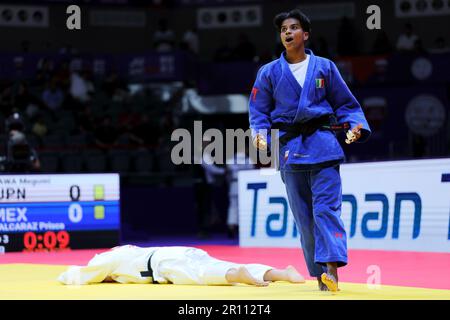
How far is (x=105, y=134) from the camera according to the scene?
1919cm

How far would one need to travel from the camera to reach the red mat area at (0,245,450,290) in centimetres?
728

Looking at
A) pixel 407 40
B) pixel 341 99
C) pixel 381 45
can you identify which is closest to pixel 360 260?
pixel 341 99

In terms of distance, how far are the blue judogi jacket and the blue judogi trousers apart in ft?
0.34

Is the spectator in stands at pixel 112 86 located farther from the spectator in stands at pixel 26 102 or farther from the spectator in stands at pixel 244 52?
the spectator in stands at pixel 244 52

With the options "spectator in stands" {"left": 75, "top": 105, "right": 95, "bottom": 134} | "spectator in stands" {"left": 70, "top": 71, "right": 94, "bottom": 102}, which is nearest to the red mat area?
"spectator in stands" {"left": 75, "top": 105, "right": 95, "bottom": 134}

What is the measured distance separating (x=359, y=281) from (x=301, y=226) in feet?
3.71

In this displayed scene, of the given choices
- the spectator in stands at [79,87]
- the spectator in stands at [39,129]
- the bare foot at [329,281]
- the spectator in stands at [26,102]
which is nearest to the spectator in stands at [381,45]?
the spectator in stands at [79,87]

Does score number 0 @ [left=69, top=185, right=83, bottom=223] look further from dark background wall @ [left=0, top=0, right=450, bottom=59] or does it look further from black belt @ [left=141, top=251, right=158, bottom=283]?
dark background wall @ [left=0, top=0, right=450, bottom=59]

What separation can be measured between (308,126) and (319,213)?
1.98 feet

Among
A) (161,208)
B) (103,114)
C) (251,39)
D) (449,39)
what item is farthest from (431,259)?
(251,39)

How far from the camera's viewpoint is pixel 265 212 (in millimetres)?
12602

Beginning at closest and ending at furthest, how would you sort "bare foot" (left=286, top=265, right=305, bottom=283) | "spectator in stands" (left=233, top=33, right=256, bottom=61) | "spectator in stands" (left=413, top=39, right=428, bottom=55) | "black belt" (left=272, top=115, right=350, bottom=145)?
"black belt" (left=272, top=115, right=350, bottom=145) → "bare foot" (left=286, top=265, right=305, bottom=283) → "spectator in stands" (left=413, top=39, right=428, bottom=55) → "spectator in stands" (left=233, top=33, right=256, bottom=61)

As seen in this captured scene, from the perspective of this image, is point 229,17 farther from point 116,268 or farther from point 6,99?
point 116,268

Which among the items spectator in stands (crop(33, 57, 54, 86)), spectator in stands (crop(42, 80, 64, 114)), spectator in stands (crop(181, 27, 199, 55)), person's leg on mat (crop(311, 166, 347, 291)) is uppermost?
spectator in stands (crop(181, 27, 199, 55))
